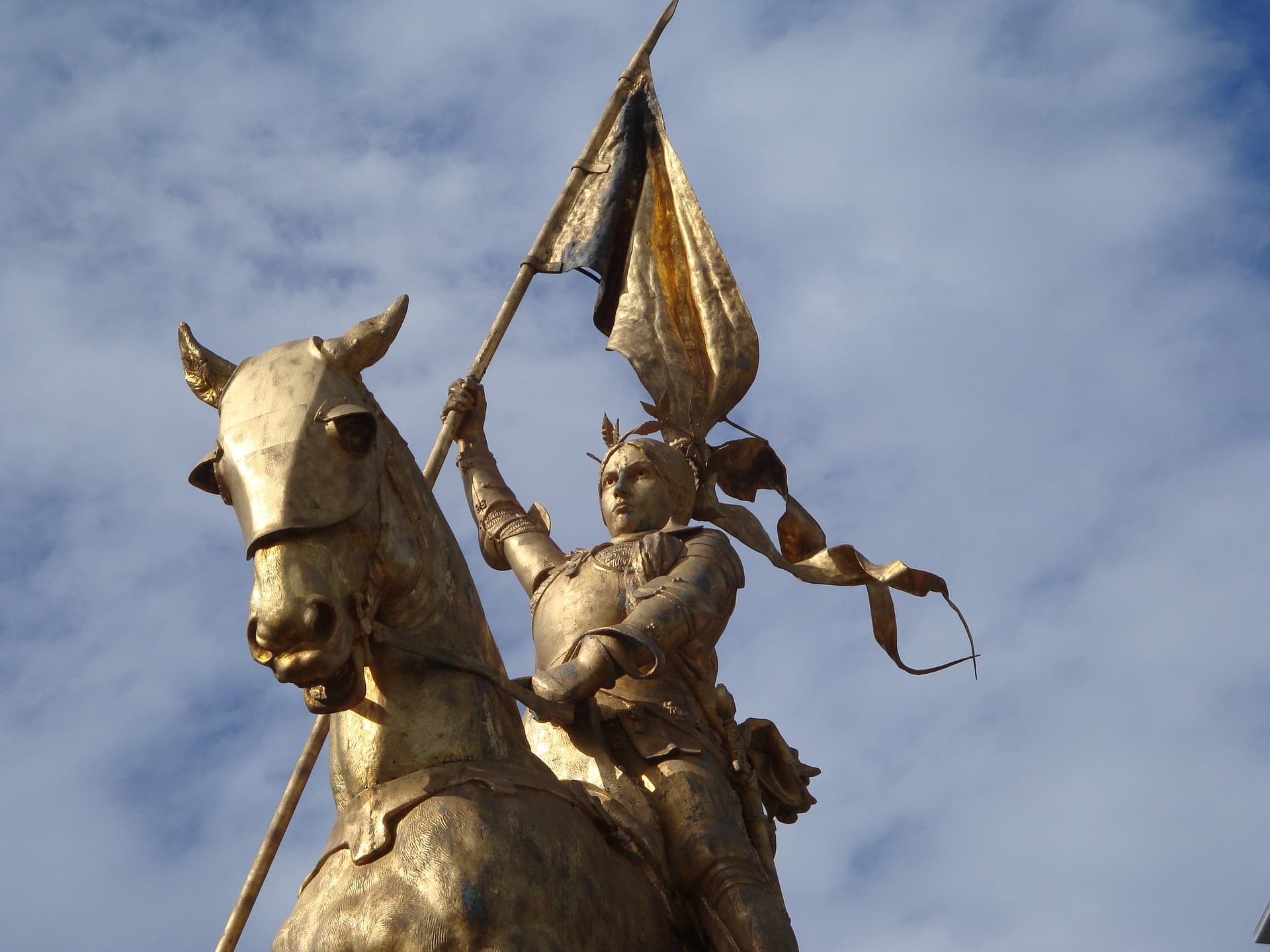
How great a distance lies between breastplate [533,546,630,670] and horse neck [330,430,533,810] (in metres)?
2.10

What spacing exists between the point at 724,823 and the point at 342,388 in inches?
113

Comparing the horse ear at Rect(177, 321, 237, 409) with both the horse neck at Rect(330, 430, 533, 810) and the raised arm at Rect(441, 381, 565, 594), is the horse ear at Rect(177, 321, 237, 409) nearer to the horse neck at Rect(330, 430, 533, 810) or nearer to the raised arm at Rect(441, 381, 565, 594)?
the horse neck at Rect(330, 430, 533, 810)

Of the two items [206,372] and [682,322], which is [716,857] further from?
[682,322]

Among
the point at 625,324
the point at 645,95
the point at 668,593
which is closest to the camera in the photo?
the point at 668,593

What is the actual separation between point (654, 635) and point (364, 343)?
2.30m

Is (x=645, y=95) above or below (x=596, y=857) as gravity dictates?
above

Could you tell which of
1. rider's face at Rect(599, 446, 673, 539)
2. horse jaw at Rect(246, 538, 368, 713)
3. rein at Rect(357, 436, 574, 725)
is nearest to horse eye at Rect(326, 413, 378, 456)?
rein at Rect(357, 436, 574, 725)

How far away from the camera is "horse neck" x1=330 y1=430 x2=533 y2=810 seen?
26.2 feet

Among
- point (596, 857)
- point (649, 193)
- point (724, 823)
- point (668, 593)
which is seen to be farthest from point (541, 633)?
point (649, 193)

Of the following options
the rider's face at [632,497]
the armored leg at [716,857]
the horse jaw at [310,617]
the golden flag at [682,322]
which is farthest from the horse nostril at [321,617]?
the golden flag at [682,322]

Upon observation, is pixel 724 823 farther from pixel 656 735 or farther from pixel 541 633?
pixel 541 633

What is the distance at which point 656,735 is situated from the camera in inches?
384

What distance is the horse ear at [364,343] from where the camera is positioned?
8.13 meters

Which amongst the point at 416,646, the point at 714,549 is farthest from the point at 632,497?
the point at 416,646
